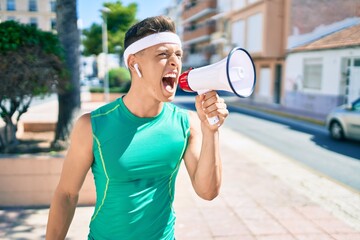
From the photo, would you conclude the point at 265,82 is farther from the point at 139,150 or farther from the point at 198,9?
the point at 139,150

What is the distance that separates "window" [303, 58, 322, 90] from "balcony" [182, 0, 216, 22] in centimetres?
2531

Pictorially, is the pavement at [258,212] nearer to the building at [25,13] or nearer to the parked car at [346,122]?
the building at [25,13]

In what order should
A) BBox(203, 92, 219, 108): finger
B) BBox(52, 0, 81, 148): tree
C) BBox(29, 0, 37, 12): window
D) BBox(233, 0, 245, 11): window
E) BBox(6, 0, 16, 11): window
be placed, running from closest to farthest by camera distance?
BBox(203, 92, 219, 108): finger < BBox(52, 0, 81, 148): tree < BBox(6, 0, 16, 11): window < BBox(29, 0, 37, 12): window < BBox(233, 0, 245, 11): window

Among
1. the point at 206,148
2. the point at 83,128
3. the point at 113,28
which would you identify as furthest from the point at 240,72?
the point at 113,28

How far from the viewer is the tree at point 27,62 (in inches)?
235

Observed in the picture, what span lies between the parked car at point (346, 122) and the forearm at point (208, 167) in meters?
10.3

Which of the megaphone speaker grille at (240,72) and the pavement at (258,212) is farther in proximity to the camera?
the pavement at (258,212)

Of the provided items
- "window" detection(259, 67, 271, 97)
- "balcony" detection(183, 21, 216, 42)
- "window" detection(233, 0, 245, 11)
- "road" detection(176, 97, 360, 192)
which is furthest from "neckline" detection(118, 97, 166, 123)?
"balcony" detection(183, 21, 216, 42)

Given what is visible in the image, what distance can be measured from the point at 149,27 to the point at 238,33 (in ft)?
102

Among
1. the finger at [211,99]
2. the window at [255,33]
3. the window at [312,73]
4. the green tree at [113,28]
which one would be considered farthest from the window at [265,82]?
the finger at [211,99]

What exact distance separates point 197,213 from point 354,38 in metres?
16.0

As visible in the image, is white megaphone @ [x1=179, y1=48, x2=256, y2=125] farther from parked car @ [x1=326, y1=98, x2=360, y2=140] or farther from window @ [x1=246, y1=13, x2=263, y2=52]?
window @ [x1=246, y1=13, x2=263, y2=52]

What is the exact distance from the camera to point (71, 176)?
1.83 m

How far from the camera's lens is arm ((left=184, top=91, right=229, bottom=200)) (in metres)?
1.74
